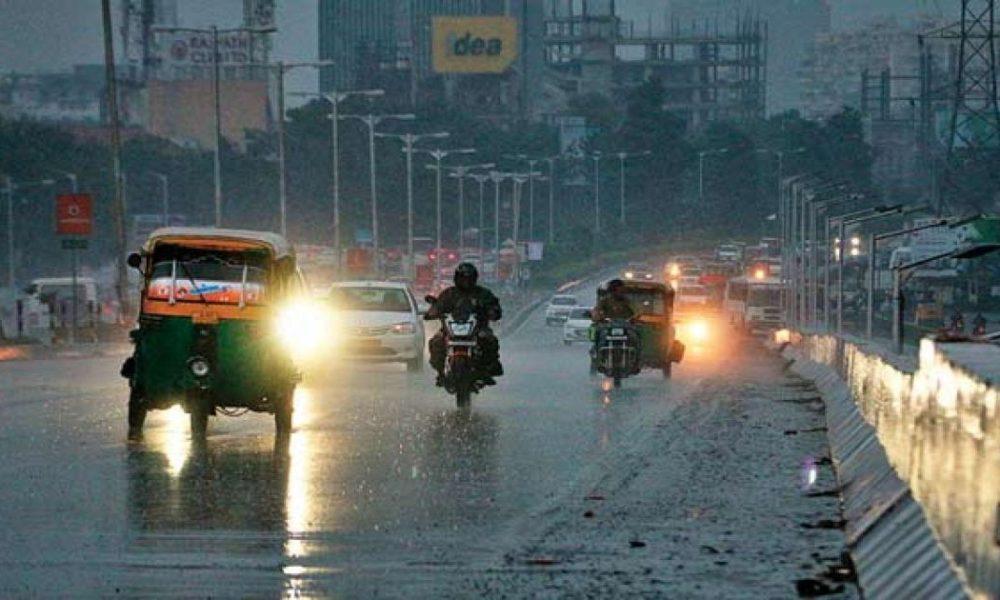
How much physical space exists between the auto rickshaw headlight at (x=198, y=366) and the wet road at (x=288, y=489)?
628mm

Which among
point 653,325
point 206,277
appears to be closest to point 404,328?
point 653,325

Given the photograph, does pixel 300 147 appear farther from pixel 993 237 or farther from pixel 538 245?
pixel 993 237

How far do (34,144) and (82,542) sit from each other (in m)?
143

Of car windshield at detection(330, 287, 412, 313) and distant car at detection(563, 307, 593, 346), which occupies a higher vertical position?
car windshield at detection(330, 287, 412, 313)

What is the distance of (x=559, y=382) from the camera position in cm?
3888

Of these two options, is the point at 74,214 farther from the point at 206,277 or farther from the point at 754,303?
the point at 206,277

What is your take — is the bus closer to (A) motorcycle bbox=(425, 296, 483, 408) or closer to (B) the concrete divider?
(A) motorcycle bbox=(425, 296, 483, 408)

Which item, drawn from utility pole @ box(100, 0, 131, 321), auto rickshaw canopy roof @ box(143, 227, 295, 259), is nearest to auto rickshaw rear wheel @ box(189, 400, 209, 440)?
auto rickshaw canopy roof @ box(143, 227, 295, 259)

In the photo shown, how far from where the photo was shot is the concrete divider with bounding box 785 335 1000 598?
10383 millimetres

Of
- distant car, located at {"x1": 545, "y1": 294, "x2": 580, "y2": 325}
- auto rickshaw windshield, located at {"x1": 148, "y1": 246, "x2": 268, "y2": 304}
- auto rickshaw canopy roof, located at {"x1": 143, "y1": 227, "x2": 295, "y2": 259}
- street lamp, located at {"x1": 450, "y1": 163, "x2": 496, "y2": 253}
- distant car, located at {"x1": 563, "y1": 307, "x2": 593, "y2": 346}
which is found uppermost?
auto rickshaw canopy roof, located at {"x1": 143, "y1": 227, "x2": 295, "y2": 259}

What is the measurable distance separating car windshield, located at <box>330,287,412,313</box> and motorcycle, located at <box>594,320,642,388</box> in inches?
222

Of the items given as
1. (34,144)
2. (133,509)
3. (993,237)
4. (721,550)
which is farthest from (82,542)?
(34,144)

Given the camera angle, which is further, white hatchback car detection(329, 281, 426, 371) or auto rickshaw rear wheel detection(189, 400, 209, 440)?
white hatchback car detection(329, 281, 426, 371)

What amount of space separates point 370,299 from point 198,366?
20.6 meters
